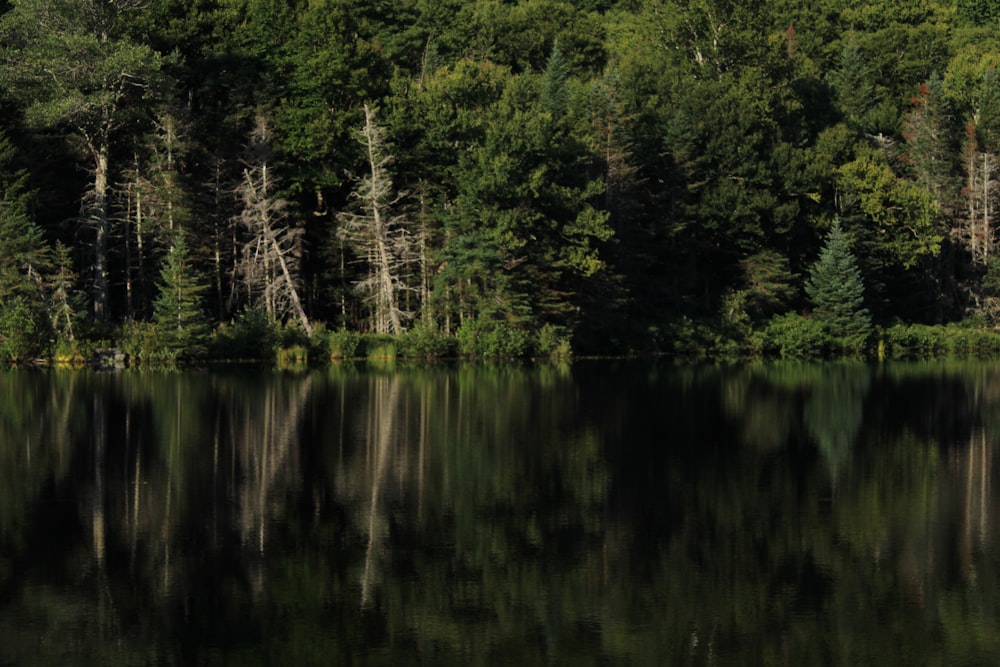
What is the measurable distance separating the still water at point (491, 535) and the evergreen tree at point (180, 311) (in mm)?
18497

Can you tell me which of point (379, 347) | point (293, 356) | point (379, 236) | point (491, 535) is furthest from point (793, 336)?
point (491, 535)

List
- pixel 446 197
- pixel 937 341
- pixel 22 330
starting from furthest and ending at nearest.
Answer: pixel 937 341 → pixel 446 197 → pixel 22 330

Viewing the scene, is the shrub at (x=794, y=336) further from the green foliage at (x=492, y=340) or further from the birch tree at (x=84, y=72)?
the birch tree at (x=84, y=72)

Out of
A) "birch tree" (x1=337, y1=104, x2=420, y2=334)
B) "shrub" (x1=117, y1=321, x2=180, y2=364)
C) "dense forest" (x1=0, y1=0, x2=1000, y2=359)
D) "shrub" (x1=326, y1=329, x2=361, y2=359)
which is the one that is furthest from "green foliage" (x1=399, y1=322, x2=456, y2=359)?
"shrub" (x1=117, y1=321, x2=180, y2=364)

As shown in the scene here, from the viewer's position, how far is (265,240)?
6794cm

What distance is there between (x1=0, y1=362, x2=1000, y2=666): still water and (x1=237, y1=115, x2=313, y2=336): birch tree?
91.1 feet

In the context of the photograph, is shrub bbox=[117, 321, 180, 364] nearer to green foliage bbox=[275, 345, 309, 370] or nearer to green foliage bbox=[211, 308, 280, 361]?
green foliage bbox=[211, 308, 280, 361]

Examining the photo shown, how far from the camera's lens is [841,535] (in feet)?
70.8

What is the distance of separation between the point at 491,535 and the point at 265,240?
4877 cm

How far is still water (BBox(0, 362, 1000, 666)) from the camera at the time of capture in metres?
15.8

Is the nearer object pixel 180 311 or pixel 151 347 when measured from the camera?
pixel 151 347

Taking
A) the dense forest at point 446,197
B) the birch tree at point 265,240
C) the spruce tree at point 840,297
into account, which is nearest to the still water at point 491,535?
the dense forest at point 446,197

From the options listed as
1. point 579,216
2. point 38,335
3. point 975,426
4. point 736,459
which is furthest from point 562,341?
point 736,459

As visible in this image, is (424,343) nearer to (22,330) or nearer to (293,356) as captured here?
(293,356)
